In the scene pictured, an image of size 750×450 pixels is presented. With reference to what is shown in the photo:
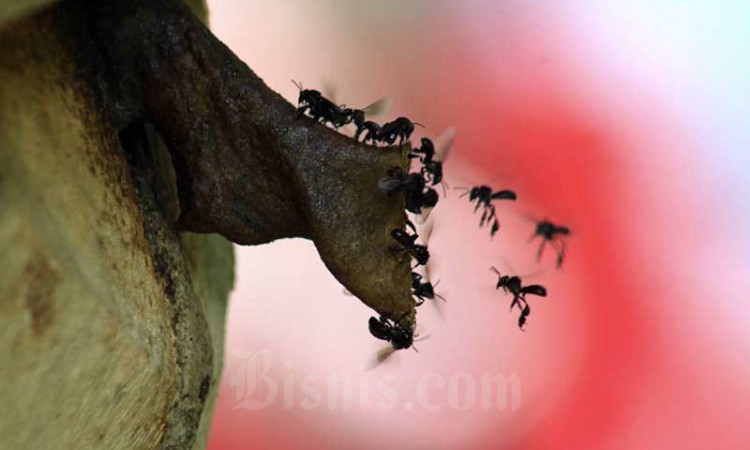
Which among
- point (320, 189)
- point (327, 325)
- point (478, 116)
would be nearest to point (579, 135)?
point (478, 116)

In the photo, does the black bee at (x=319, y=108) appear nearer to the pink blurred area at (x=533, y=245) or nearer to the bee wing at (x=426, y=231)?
the bee wing at (x=426, y=231)

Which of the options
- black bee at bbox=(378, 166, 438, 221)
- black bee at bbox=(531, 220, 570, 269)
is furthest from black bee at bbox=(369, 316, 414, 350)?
black bee at bbox=(531, 220, 570, 269)

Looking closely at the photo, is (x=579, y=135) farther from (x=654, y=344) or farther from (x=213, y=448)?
(x=213, y=448)

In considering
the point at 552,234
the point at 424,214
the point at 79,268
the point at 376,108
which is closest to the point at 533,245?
the point at 552,234

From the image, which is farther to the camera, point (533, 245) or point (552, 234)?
point (533, 245)

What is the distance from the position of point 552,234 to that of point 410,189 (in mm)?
744

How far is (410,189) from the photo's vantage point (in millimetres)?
569

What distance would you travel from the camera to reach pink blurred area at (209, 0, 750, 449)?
4.48ft

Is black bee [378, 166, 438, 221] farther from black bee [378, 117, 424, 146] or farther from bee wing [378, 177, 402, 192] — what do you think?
black bee [378, 117, 424, 146]

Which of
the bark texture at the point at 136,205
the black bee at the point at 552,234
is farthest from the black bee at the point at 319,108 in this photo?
the black bee at the point at 552,234

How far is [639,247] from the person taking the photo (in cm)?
140

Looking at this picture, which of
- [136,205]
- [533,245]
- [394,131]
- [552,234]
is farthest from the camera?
[533,245]

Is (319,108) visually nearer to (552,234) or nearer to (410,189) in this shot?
(410,189)

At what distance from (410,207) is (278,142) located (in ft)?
0.37
